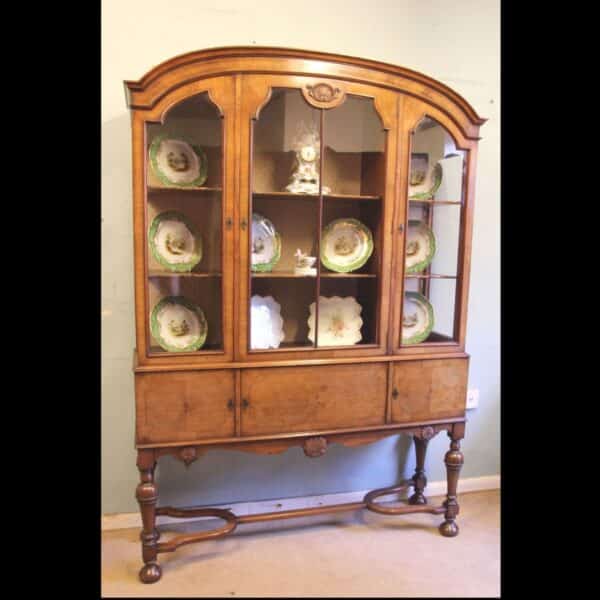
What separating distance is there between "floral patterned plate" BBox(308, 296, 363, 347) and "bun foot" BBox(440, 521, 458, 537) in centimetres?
88

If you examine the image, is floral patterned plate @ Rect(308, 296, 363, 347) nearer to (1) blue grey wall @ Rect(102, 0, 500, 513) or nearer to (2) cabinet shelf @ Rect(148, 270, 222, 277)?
(2) cabinet shelf @ Rect(148, 270, 222, 277)

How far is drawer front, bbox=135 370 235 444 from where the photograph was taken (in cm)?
158

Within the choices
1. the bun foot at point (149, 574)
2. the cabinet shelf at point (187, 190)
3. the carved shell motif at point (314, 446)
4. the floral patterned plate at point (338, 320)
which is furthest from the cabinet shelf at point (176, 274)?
the bun foot at point (149, 574)

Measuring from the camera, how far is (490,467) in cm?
244

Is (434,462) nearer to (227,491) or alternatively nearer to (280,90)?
(227,491)

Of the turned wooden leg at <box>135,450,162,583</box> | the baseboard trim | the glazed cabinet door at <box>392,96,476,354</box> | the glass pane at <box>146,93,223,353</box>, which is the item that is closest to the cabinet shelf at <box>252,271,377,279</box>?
the glazed cabinet door at <box>392,96,476,354</box>

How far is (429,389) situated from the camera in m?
1.86

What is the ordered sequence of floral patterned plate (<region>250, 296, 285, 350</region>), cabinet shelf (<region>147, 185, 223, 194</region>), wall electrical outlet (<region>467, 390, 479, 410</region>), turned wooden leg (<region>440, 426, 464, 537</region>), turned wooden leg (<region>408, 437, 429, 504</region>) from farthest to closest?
wall electrical outlet (<region>467, 390, 479, 410</region>) < turned wooden leg (<region>408, 437, 429, 504</region>) < turned wooden leg (<region>440, 426, 464, 537</region>) < floral patterned plate (<region>250, 296, 285, 350</region>) < cabinet shelf (<region>147, 185, 223, 194</region>)

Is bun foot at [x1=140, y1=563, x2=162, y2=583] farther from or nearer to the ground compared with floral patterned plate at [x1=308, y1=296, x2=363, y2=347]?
nearer to the ground

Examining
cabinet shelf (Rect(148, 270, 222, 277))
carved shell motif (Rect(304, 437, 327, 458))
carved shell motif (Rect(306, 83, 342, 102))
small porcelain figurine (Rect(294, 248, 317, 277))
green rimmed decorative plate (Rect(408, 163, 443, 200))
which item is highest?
carved shell motif (Rect(306, 83, 342, 102))

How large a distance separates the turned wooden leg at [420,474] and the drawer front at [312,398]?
499 mm

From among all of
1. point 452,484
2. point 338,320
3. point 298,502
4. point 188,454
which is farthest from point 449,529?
point 188,454
